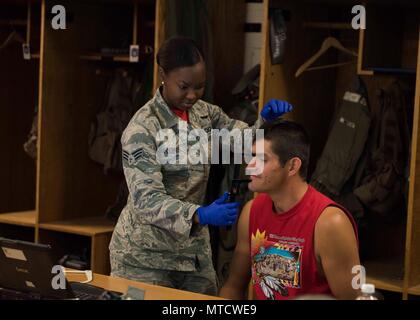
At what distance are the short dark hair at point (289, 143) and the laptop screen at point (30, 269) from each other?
2.89 ft

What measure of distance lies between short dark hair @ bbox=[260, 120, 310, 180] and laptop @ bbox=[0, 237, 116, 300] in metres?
0.79

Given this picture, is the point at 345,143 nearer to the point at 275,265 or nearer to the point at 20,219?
the point at 275,265

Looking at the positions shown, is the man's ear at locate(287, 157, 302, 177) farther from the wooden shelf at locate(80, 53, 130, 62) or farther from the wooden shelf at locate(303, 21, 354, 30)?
the wooden shelf at locate(80, 53, 130, 62)

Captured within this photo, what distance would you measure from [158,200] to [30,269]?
22.0 inches

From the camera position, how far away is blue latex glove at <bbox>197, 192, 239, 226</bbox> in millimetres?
2680

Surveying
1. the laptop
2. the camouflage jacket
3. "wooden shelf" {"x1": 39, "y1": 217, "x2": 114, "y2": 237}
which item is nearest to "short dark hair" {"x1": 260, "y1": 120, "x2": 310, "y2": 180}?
the camouflage jacket

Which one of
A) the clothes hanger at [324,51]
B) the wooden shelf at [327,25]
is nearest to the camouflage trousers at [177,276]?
the clothes hanger at [324,51]

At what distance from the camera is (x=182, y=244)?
2.94 metres

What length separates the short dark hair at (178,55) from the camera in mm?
2855

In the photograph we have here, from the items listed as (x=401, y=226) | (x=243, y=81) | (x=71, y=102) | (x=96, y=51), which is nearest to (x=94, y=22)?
(x=96, y=51)

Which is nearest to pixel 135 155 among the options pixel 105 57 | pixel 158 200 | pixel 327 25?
pixel 158 200

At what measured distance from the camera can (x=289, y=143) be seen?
2.79 meters

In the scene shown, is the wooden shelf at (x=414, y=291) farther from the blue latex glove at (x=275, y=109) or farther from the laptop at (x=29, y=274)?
the laptop at (x=29, y=274)

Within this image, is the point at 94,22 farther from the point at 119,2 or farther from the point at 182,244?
the point at 182,244
